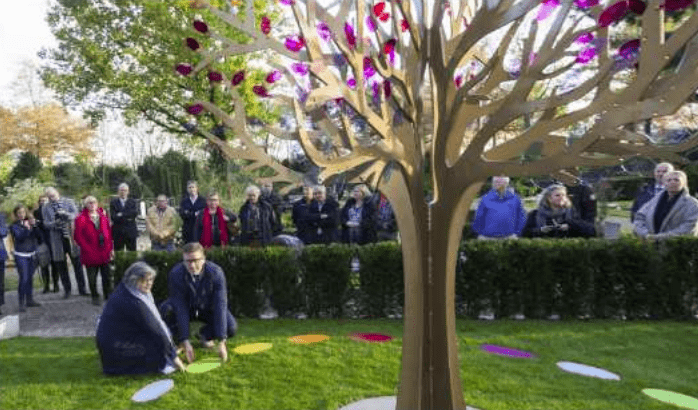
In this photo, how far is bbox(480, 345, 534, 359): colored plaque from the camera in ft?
18.7

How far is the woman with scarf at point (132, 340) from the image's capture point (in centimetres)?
532

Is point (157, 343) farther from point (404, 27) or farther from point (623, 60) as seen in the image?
point (623, 60)

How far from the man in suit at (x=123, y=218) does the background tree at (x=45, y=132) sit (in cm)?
3352

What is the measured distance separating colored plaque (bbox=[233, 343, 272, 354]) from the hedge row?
1356 mm

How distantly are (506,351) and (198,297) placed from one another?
10.8 ft

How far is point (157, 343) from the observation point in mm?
5363

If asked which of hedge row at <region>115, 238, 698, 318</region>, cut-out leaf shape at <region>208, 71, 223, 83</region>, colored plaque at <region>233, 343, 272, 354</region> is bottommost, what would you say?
colored plaque at <region>233, 343, 272, 354</region>

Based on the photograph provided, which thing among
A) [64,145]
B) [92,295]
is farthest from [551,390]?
[64,145]

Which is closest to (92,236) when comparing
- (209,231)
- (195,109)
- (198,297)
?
(209,231)

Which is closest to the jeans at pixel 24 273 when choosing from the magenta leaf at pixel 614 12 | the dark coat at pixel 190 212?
the dark coat at pixel 190 212

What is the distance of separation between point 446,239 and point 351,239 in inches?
221

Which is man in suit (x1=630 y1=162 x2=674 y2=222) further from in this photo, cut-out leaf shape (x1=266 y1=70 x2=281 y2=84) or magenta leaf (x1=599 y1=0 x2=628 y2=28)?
cut-out leaf shape (x1=266 y1=70 x2=281 y2=84)

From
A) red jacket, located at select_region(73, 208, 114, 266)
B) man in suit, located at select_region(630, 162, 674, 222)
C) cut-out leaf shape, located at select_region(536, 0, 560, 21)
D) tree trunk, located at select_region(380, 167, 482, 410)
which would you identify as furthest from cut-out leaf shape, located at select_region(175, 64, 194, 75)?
man in suit, located at select_region(630, 162, 674, 222)

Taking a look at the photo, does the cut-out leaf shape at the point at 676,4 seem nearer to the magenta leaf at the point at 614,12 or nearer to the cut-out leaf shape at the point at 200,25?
the magenta leaf at the point at 614,12
